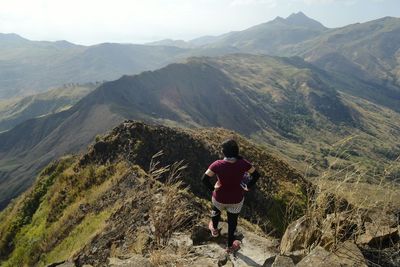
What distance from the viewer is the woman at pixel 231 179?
10953 millimetres

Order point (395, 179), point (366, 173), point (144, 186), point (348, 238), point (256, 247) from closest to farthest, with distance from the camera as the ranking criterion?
1. point (395, 179)
2. point (366, 173)
3. point (348, 238)
4. point (256, 247)
5. point (144, 186)

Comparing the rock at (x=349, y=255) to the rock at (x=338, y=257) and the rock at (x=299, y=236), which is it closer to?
the rock at (x=338, y=257)

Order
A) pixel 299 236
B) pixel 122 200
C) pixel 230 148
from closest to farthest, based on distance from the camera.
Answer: pixel 299 236 → pixel 230 148 → pixel 122 200

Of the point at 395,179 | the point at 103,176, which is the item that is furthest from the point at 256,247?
the point at 103,176

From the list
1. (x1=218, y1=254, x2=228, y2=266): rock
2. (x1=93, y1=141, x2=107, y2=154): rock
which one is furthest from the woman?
(x1=93, y1=141, x2=107, y2=154): rock

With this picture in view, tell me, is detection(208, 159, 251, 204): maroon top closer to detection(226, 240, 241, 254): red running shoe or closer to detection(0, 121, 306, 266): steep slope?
detection(226, 240, 241, 254): red running shoe

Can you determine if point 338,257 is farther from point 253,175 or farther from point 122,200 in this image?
point 122,200

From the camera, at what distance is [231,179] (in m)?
11.0

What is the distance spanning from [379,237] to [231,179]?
4.22m

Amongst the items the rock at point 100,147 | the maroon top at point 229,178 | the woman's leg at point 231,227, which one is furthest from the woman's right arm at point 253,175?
the rock at point 100,147

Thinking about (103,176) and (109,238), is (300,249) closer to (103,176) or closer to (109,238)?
(109,238)

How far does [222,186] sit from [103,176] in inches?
528

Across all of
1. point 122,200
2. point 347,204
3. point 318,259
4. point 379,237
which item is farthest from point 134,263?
point 122,200

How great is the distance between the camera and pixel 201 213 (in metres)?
14.3
